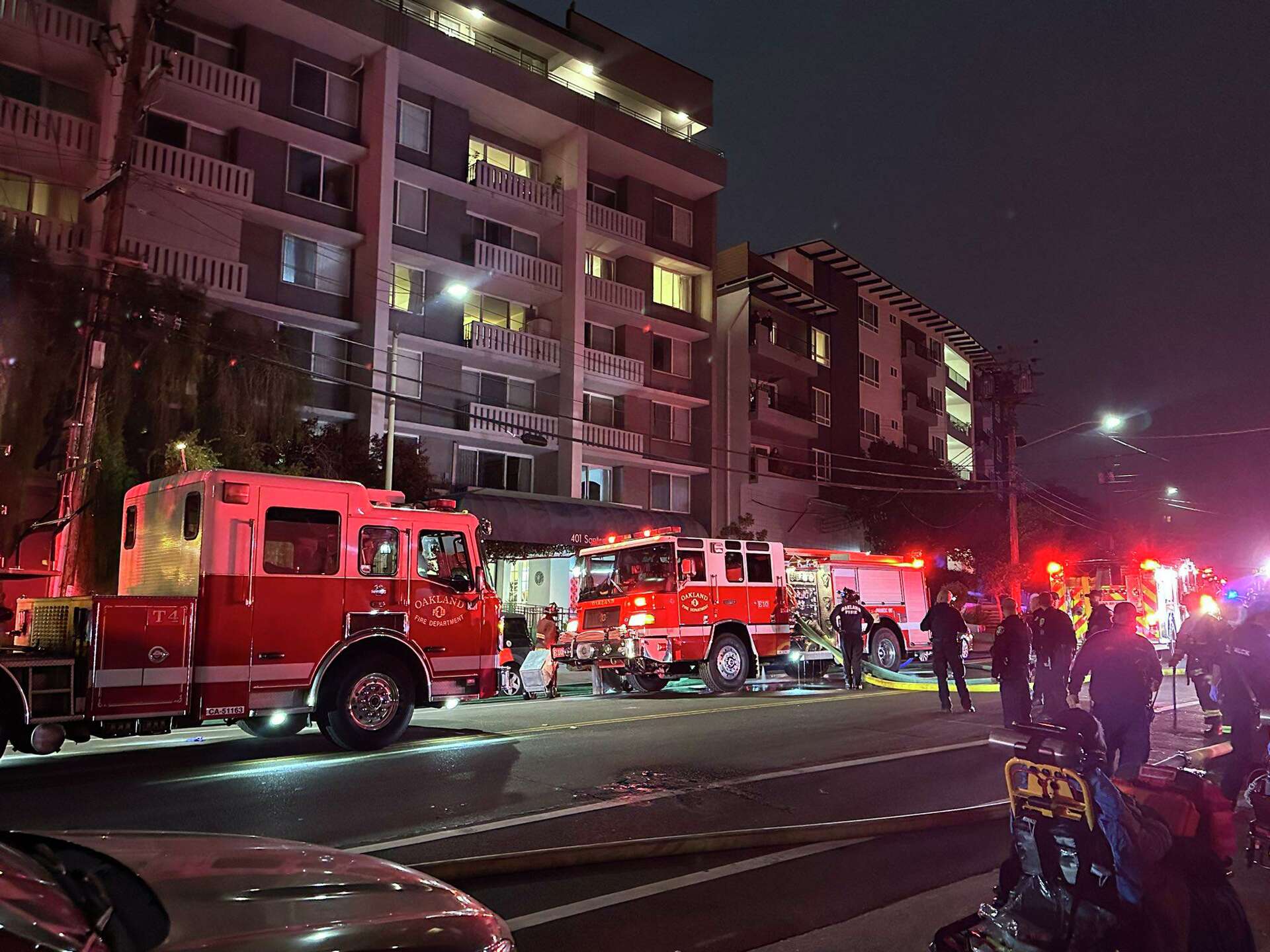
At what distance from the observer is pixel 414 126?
89.9 feet

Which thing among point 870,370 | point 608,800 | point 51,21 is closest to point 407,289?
point 51,21

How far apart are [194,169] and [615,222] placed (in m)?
13.5

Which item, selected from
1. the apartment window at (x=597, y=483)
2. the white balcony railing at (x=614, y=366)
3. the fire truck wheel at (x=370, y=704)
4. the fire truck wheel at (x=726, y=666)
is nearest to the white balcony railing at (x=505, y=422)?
the white balcony railing at (x=614, y=366)

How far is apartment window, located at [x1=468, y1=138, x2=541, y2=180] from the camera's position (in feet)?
96.8

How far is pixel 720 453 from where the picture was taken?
3372 cm

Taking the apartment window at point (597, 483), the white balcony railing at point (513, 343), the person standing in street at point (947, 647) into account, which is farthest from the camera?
the apartment window at point (597, 483)

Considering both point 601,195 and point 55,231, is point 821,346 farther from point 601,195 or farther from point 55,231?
point 55,231

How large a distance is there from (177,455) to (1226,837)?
16.1 metres

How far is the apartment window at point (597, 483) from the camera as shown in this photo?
104 feet

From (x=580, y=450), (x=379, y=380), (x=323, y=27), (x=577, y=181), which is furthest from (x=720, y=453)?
(x=323, y=27)

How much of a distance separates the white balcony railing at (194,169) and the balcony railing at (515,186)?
6.88 metres

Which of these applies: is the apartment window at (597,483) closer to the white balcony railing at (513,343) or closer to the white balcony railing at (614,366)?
the white balcony railing at (614,366)

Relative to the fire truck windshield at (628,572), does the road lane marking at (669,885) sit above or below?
below

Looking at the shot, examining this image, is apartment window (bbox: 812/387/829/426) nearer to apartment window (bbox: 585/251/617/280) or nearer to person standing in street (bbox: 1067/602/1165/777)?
apartment window (bbox: 585/251/617/280)
